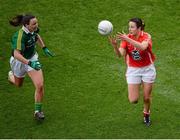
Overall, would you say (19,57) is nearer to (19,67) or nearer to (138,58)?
(19,67)

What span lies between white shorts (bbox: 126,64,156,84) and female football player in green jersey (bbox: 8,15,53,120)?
5.41ft

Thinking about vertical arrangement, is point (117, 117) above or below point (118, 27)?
below

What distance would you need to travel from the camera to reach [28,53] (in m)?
10.0

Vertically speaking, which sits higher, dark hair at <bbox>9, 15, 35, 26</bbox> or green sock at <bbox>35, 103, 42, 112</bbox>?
dark hair at <bbox>9, 15, 35, 26</bbox>

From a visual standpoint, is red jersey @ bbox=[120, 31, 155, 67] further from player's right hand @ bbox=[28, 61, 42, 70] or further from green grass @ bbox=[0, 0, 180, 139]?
player's right hand @ bbox=[28, 61, 42, 70]

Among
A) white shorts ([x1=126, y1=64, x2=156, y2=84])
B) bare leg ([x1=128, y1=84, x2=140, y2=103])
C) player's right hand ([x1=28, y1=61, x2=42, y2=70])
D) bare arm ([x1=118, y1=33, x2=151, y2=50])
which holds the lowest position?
bare leg ([x1=128, y1=84, x2=140, y2=103])

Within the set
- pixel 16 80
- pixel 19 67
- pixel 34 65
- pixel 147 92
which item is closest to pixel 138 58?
pixel 147 92

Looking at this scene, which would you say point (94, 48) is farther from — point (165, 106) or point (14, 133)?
point (14, 133)

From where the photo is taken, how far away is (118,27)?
1368 centimetres

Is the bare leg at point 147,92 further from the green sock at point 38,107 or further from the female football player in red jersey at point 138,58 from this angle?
the green sock at point 38,107

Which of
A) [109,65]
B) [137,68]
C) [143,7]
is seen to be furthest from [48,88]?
[143,7]

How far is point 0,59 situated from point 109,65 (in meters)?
2.59

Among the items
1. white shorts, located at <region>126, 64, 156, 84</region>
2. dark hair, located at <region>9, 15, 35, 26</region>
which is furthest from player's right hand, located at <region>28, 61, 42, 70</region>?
white shorts, located at <region>126, 64, 156, 84</region>

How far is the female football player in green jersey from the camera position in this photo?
9.69 metres
